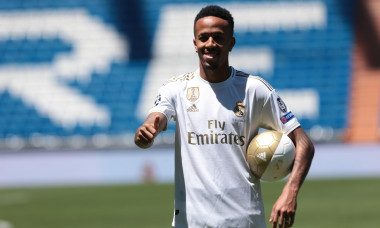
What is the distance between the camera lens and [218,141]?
3668 mm

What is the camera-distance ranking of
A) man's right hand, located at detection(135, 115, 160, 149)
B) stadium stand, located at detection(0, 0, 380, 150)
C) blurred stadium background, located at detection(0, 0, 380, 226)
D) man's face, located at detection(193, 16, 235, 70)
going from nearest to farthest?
1. man's right hand, located at detection(135, 115, 160, 149)
2. man's face, located at detection(193, 16, 235, 70)
3. blurred stadium background, located at detection(0, 0, 380, 226)
4. stadium stand, located at detection(0, 0, 380, 150)

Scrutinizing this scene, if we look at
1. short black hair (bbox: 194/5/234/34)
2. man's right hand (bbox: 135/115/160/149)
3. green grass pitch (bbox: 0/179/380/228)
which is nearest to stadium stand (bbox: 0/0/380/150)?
green grass pitch (bbox: 0/179/380/228)

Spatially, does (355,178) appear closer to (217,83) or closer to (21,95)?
(21,95)

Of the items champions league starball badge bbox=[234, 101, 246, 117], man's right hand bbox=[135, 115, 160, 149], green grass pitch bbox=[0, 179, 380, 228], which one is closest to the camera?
man's right hand bbox=[135, 115, 160, 149]

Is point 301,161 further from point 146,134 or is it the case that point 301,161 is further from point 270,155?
point 146,134

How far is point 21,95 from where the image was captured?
68.4ft

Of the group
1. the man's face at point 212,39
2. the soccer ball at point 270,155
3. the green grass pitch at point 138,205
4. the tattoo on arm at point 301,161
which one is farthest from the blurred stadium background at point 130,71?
the man's face at point 212,39

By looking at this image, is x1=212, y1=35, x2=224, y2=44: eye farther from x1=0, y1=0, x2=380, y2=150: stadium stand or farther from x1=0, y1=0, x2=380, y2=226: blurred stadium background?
x1=0, y1=0, x2=380, y2=150: stadium stand

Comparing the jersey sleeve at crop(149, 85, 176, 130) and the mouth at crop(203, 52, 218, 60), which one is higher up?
the mouth at crop(203, 52, 218, 60)

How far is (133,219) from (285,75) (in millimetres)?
10581

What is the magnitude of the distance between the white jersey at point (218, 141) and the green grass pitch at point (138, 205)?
5.82 metres

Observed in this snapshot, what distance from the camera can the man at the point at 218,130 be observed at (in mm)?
3617

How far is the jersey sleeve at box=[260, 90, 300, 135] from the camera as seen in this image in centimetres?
378

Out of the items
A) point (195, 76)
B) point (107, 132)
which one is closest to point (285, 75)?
Result: point (107, 132)
